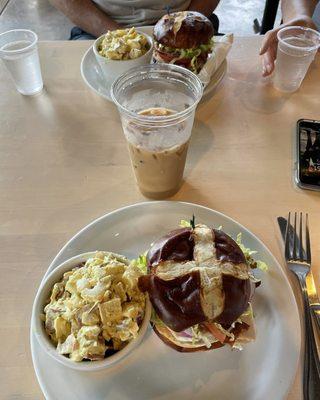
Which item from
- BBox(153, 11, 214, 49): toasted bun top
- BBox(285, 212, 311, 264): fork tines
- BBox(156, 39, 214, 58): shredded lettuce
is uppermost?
BBox(153, 11, 214, 49): toasted bun top

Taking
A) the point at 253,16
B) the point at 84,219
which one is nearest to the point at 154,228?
the point at 84,219

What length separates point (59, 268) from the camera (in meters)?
0.65

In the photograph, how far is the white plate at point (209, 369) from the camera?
0.60 m

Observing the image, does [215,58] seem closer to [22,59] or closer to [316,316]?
[22,59]

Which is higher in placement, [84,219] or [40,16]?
[84,219]

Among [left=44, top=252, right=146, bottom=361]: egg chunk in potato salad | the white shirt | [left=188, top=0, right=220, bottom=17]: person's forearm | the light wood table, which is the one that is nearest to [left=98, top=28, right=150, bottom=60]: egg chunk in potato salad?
the light wood table

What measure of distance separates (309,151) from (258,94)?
0.95ft

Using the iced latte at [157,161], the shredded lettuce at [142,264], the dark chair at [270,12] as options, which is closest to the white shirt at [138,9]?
the dark chair at [270,12]

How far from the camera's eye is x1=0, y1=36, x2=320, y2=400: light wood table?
759mm

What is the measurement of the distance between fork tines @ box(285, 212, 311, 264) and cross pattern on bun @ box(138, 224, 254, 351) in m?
0.19

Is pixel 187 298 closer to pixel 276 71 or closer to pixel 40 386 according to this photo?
pixel 40 386

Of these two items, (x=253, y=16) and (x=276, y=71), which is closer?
(x=276, y=71)

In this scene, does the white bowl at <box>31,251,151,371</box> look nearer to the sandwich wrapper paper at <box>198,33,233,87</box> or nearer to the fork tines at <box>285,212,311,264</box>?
the fork tines at <box>285,212,311,264</box>

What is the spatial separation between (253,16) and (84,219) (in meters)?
3.11
